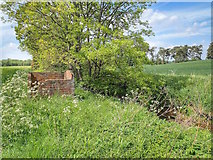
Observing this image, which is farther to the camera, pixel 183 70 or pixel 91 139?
pixel 183 70

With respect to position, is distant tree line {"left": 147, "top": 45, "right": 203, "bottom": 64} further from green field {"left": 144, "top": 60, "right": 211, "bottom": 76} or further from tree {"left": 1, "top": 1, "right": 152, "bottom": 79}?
tree {"left": 1, "top": 1, "right": 152, "bottom": 79}

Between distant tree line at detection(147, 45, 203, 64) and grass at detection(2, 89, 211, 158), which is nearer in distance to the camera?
grass at detection(2, 89, 211, 158)

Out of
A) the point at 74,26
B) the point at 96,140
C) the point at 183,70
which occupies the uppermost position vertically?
the point at 74,26

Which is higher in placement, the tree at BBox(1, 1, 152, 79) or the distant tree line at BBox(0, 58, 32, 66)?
the tree at BBox(1, 1, 152, 79)

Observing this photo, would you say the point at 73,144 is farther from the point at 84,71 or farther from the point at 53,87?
the point at 84,71

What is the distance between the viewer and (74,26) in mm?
5465

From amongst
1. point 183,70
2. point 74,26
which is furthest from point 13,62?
point 183,70

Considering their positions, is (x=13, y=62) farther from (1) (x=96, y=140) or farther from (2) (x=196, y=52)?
(2) (x=196, y=52)

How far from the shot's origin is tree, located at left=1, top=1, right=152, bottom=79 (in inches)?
219

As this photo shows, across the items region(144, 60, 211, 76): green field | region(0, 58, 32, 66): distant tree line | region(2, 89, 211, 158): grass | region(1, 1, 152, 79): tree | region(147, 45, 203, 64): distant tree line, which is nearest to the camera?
region(2, 89, 211, 158): grass

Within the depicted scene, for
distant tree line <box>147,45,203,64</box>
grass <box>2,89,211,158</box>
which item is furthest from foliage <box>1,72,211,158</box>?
distant tree line <box>147,45,203,64</box>

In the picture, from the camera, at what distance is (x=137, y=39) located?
20.0 ft

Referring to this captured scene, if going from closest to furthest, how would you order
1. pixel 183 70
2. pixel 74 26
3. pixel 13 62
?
pixel 74 26 < pixel 13 62 < pixel 183 70

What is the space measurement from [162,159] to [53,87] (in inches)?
117
